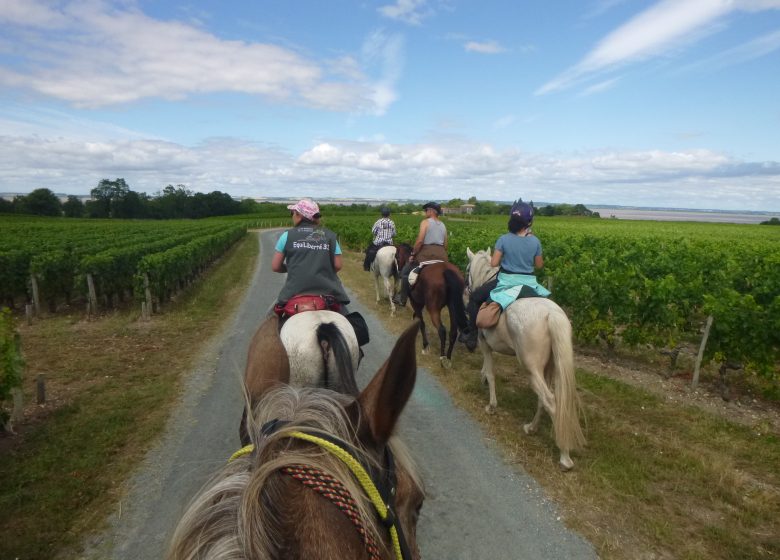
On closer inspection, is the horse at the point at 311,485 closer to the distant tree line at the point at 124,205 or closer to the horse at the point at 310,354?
the horse at the point at 310,354

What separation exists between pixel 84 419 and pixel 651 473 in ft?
23.2

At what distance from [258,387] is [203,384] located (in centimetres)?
481

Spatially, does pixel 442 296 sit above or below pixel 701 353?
above

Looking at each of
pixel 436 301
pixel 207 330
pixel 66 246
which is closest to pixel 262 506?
pixel 436 301

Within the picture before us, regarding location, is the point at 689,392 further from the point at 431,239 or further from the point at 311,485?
the point at 311,485

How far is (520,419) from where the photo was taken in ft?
19.8

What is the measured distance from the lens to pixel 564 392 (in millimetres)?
4820

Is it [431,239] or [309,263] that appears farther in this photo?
[431,239]

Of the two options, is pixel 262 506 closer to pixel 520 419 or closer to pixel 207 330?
pixel 520 419

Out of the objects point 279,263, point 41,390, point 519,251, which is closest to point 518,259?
point 519,251

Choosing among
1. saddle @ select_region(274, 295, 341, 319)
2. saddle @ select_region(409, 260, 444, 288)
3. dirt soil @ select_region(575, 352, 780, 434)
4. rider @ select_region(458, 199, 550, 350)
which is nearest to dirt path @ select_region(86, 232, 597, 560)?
saddle @ select_region(274, 295, 341, 319)

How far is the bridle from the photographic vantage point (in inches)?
44.7

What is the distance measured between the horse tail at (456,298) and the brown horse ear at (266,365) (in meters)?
5.00

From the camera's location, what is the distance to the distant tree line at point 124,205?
263ft
